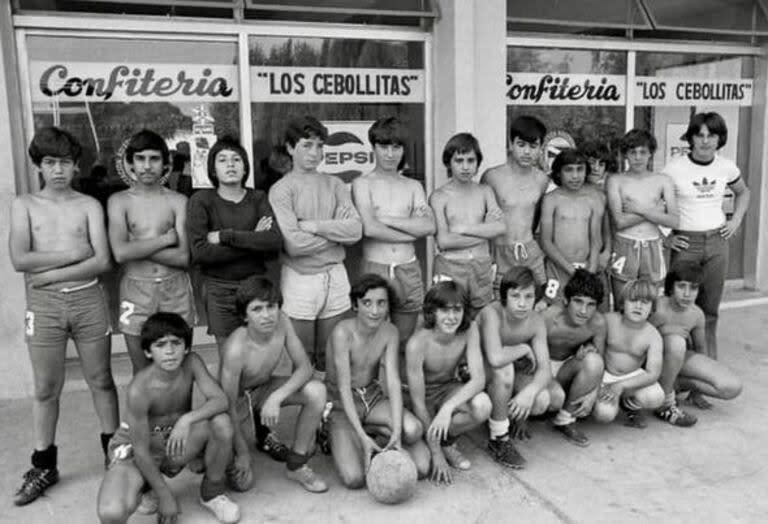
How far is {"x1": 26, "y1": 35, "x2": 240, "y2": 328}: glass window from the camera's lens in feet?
16.9

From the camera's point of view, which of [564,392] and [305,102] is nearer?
[564,392]

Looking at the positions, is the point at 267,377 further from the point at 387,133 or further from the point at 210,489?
the point at 387,133

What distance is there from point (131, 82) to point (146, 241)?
2.02 meters

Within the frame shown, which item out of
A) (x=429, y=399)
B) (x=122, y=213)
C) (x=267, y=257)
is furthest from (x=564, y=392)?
(x=122, y=213)

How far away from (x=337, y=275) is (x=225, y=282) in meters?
0.64

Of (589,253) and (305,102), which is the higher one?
(305,102)

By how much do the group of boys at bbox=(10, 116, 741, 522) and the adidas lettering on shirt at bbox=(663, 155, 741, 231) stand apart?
0.78 metres

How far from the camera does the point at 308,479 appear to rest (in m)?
3.67

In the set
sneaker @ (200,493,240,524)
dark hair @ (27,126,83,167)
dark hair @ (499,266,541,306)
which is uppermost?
dark hair @ (27,126,83,167)

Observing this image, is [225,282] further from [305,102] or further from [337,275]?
[305,102]

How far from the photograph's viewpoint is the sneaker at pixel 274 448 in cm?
400

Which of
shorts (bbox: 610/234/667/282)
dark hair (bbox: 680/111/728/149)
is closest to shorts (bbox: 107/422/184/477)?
shorts (bbox: 610/234/667/282)

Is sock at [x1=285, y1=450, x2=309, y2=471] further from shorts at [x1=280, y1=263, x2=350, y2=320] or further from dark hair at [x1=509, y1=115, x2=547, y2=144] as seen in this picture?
dark hair at [x1=509, y1=115, x2=547, y2=144]

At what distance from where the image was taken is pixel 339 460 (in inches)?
147
